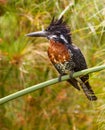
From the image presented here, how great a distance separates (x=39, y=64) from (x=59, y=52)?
3.33 feet

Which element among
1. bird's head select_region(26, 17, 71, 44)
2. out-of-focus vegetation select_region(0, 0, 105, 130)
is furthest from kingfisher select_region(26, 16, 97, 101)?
out-of-focus vegetation select_region(0, 0, 105, 130)

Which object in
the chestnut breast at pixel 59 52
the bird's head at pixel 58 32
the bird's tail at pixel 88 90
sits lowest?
the bird's tail at pixel 88 90

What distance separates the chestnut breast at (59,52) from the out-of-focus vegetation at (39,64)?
1.12 feet

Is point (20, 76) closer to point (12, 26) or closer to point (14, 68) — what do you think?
point (14, 68)

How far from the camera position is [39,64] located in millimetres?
3182

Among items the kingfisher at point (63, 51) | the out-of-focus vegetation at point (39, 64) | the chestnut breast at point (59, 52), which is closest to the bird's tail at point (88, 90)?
the kingfisher at point (63, 51)

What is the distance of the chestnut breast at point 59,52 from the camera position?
7.13 feet

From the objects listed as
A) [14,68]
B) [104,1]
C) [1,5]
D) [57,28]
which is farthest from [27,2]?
[57,28]

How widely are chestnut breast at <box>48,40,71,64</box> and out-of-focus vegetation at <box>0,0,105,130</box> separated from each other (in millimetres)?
340

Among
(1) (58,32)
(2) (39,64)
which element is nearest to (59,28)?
(1) (58,32)

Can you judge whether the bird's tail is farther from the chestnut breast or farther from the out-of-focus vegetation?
the out-of-focus vegetation

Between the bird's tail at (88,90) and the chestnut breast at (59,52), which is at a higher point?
the chestnut breast at (59,52)

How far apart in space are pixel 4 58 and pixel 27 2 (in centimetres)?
32

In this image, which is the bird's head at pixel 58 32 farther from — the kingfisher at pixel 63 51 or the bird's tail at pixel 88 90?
the bird's tail at pixel 88 90
